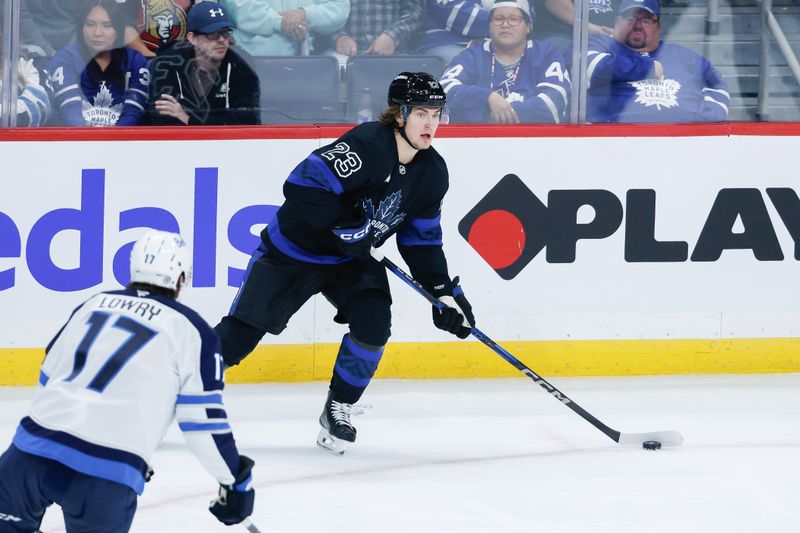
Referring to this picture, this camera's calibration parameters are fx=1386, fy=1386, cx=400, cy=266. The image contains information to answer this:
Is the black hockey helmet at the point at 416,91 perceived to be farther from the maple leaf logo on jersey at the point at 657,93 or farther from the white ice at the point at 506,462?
the maple leaf logo on jersey at the point at 657,93

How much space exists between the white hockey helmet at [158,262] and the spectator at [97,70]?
256cm

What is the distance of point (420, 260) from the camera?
160 inches

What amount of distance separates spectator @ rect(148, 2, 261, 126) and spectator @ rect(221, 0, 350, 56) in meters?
0.05

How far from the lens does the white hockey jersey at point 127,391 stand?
7.42 feet

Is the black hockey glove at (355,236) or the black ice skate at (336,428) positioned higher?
the black hockey glove at (355,236)

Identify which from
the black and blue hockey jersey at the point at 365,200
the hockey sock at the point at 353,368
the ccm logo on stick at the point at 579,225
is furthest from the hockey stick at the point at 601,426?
the ccm logo on stick at the point at 579,225

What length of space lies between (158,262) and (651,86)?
313 centimetres

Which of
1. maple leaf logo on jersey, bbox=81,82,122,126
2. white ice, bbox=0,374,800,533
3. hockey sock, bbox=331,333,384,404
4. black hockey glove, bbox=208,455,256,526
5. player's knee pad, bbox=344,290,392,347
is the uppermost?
maple leaf logo on jersey, bbox=81,82,122,126

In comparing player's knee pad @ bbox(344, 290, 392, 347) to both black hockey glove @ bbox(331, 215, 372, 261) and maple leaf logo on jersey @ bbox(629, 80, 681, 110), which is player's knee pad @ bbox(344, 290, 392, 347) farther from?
maple leaf logo on jersey @ bbox(629, 80, 681, 110)

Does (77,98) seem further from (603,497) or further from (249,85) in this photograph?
(603,497)

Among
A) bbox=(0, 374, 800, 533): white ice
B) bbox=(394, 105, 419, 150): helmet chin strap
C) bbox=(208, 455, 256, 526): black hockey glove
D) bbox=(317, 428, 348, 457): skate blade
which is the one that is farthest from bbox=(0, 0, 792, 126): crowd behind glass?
bbox=(208, 455, 256, 526): black hockey glove

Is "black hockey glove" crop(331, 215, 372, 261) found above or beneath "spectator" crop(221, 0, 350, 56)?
beneath

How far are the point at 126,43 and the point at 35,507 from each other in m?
2.86

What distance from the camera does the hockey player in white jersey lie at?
2260mm
